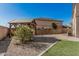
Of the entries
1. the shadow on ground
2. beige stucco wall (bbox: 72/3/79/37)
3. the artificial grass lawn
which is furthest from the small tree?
beige stucco wall (bbox: 72/3/79/37)

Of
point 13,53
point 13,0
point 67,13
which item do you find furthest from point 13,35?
point 67,13

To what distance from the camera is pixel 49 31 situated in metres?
7.44

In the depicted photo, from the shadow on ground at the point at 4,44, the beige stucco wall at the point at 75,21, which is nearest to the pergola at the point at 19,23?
the shadow on ground at the point at 4,44

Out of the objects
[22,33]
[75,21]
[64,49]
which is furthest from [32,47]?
[75,21]

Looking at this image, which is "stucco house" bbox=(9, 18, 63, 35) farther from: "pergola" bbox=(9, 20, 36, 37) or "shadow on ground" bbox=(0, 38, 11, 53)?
"shadow on ground" bbox=(0, 38, 11, 53)

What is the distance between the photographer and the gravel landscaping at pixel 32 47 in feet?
23.7

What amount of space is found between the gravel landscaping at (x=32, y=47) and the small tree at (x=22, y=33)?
14cm

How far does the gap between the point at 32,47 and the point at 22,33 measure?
473mm

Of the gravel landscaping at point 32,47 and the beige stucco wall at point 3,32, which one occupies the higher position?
the beige stucco wall at point 3,32

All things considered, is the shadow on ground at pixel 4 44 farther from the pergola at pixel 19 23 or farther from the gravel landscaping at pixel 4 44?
the pergola at pixel 19 23

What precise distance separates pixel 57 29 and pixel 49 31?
0.23 metres

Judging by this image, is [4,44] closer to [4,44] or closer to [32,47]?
[4,44]

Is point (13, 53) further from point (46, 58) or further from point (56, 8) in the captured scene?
point (56, 8)

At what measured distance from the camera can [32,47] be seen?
737cm
